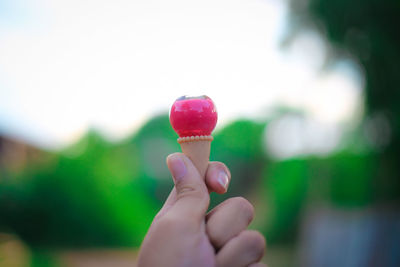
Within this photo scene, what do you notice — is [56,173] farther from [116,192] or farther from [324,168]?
[324,168]

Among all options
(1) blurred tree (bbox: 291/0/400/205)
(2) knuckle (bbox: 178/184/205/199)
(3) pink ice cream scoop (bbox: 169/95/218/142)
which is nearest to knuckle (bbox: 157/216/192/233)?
(2) knuckle (bbox: 178/184/205/199)

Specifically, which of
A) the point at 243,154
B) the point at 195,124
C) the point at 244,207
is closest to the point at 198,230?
the point at 244,207

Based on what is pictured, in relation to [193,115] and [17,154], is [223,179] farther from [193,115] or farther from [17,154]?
[17,154]

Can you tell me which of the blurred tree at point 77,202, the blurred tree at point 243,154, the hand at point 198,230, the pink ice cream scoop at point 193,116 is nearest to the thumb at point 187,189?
the hand at point 198,230

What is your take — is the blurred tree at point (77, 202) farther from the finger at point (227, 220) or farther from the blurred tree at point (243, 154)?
the finger at point (227, 220)

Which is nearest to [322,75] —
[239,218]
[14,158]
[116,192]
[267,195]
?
[267,195]
